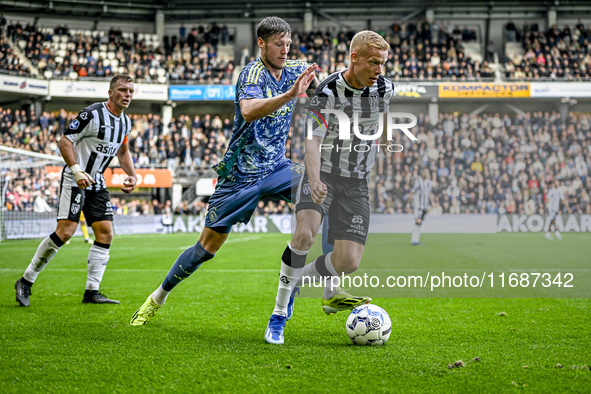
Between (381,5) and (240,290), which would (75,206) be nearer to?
(240,290)

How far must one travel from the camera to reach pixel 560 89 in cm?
3028

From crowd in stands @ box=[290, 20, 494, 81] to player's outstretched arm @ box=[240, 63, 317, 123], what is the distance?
27200 mm

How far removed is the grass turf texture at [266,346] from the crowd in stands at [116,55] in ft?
86.1

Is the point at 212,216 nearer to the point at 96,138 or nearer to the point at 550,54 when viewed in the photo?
the point at 96,138

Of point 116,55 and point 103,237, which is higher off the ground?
point 116,55

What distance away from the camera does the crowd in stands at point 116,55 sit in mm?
31625

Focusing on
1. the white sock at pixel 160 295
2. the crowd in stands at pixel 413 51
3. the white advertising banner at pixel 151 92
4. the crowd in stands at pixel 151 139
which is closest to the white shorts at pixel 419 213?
the white sock at pixel 160 295

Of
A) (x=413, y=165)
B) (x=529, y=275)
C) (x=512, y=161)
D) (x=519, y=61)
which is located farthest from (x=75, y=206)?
(x=519, y=61)

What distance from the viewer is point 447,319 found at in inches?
203

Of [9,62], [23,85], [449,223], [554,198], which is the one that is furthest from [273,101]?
[9,62]

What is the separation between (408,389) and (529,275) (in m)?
6.63

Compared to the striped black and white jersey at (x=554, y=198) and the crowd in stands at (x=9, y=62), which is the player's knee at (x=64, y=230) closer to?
the striped black and white jersey at (x=554, y=198)

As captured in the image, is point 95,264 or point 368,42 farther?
point 95,264

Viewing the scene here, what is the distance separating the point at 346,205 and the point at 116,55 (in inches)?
1231
